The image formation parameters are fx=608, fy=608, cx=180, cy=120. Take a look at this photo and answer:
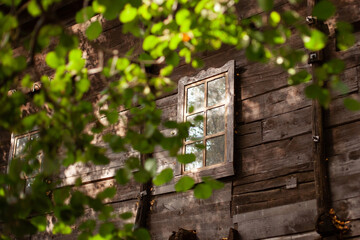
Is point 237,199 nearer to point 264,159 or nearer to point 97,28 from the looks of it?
point 264,159

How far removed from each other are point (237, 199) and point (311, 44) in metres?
3.45

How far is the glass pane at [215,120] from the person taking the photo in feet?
23.4

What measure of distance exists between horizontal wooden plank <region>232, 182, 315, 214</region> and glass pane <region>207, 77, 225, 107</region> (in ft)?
4.12

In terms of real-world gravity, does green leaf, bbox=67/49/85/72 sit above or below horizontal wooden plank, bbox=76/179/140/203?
below

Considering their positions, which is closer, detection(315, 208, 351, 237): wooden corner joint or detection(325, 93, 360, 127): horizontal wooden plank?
detection(315, 208, 351, 237): wooden corner joint

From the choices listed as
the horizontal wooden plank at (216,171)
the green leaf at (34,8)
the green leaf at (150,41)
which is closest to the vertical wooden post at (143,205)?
the horizontal wooden plank at (216,171)

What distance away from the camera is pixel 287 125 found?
6.50 meters

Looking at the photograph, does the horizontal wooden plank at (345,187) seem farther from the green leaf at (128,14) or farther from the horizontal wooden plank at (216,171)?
the green leaf at (128,14)

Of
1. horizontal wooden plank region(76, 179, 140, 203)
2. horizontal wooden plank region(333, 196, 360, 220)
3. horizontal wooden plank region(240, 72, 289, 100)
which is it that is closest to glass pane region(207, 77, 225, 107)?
horizontal wooden plank region(240, 72, 289, 100)

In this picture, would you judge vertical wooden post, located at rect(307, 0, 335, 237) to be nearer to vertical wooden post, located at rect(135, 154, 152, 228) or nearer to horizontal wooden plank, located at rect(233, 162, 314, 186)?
horizontal wooden plank, located at rect(233, 162, 314, 186)

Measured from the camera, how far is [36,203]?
3412 mm

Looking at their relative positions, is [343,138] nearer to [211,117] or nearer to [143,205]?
[211,117]

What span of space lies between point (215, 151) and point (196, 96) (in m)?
0.87

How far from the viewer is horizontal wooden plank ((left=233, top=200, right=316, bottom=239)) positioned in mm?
5977
